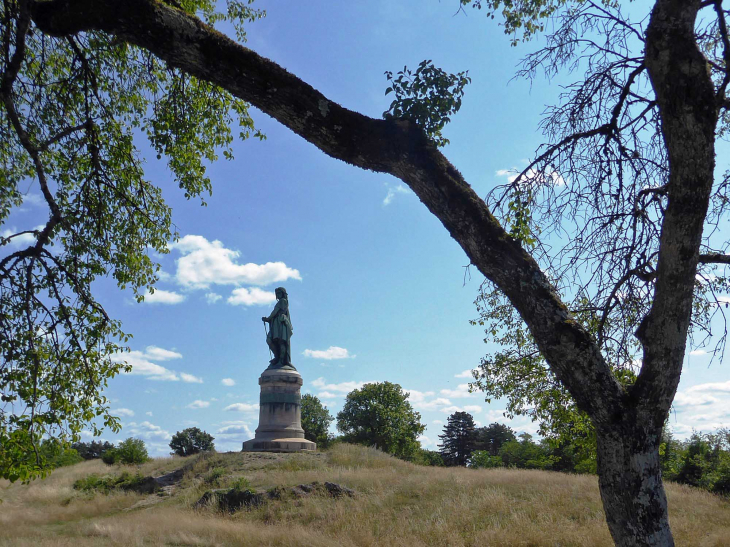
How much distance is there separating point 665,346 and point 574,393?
59cm

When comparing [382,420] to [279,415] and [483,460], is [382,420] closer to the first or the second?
[483,460]

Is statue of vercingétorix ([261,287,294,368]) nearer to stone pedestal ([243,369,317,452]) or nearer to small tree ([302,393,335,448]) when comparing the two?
stone pedestal ([243,369,317,452])

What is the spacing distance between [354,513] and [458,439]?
132 ft

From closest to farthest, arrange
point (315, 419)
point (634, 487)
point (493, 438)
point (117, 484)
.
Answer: point (634, 487) < point (117, 484) < point (315, 419) < point (493, 438)

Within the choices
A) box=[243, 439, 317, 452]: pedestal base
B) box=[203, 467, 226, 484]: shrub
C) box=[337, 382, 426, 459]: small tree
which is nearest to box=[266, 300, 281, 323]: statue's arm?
box=[243, 439, 317, 452]: pedestal base

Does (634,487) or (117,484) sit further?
(117,484)

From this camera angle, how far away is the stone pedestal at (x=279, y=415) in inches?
813

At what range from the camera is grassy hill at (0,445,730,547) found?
971cm

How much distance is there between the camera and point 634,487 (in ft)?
9.91

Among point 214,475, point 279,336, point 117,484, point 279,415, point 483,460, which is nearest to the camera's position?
point 214,475

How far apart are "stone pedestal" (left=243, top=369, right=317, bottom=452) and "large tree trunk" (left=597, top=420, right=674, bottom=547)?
18.7m

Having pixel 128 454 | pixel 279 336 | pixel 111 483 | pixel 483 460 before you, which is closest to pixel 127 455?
pixel 128 454

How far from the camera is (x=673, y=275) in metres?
3.12

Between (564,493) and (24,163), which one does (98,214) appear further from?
(564,493)
